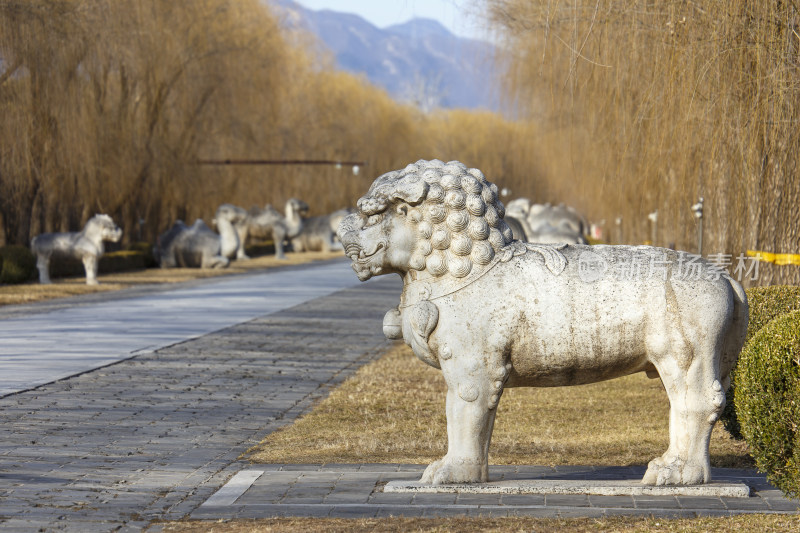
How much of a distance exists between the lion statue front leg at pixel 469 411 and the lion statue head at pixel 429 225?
Answer: 50 cm

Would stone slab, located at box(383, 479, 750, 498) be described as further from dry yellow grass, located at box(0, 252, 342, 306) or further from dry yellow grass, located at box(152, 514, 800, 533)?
dry yellow grass, located at box(0, 252, 342, 306)

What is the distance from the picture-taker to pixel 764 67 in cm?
795

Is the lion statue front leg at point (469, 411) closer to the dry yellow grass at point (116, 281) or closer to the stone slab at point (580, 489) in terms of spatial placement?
the stone slab at point (580, 489)

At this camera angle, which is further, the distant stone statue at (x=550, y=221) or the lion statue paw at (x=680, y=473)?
the distant stone statue at (x=550, y=221)

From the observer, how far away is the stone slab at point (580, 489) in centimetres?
549

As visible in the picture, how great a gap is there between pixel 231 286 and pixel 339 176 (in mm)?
32179

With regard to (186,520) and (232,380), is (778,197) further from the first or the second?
(186,520)

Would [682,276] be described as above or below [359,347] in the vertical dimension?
above

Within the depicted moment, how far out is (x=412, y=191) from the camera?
5.66 m

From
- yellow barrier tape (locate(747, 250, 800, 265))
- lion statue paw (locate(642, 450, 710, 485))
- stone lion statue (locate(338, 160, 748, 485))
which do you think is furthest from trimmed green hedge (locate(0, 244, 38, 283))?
lion statue paw (locate(642, 450, 710, 485))

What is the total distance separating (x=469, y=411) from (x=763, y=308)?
2.84 m

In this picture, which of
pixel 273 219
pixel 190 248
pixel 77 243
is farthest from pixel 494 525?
pixel 273 219

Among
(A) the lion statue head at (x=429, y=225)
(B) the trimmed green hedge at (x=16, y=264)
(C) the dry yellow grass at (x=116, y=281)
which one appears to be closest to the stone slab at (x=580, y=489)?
(A) the lion statue head at (x=429, y=225)

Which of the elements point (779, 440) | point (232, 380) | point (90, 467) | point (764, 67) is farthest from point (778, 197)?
point (90, 467)
